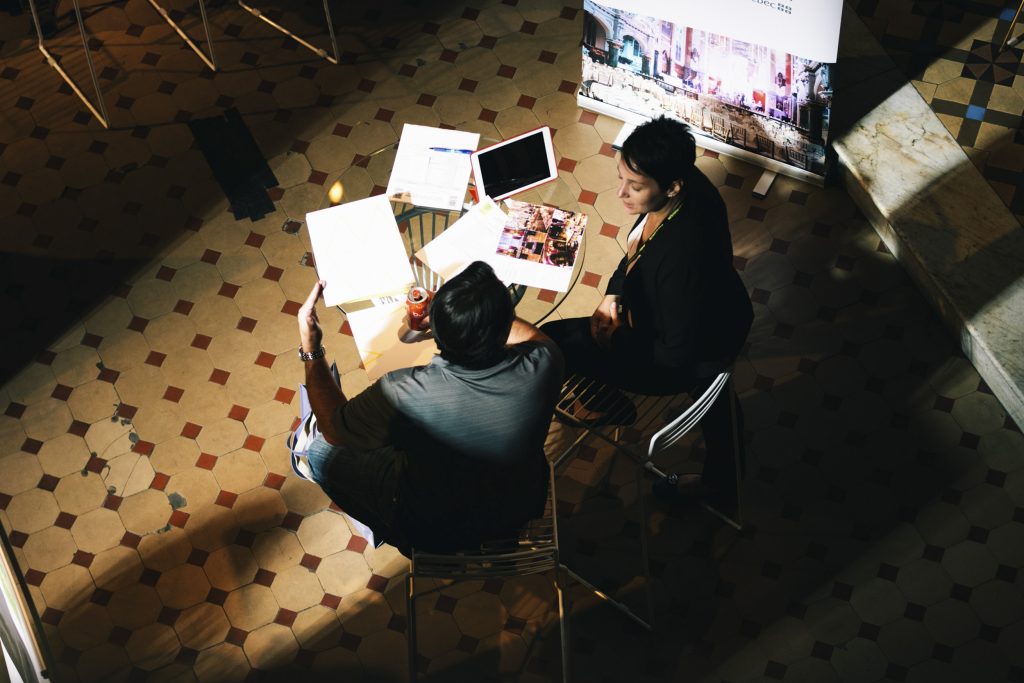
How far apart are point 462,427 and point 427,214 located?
3.82 feet

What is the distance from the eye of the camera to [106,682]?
3949mm

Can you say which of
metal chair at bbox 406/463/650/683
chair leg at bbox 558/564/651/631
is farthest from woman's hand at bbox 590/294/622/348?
chair leg at bbox 558/564/651/631

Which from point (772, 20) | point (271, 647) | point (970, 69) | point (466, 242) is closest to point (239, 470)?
point (271, 647)

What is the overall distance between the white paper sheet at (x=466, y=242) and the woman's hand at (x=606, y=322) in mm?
388

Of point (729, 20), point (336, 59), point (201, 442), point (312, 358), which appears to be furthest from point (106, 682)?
point (729, 20)

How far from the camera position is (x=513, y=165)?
3.79 metres

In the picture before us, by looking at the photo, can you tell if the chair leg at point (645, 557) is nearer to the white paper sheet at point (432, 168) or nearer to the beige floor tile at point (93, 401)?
the white paper sheet at point (432, 168)

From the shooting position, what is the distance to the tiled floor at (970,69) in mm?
4836

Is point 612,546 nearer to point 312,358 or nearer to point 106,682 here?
point 312,358

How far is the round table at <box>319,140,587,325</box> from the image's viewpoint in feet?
12.1

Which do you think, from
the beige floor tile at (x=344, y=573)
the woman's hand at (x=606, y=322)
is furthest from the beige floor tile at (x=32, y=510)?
the woman's hand at (x=606, y=322)

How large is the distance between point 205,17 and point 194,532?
8.41ft

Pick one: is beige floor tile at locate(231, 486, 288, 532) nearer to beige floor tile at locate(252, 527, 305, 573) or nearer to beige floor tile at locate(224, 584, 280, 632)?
beige floor tile at locate(252, 527, 305, 573)

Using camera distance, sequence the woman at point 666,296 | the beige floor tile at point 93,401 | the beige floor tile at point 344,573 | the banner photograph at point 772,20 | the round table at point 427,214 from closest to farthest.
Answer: the woman at point 666,296 → the round table at point 427,214 → the banner photograph at point 772,20 → the beige floor tile at point 344,573 → the beige floor tile at point 93,401
